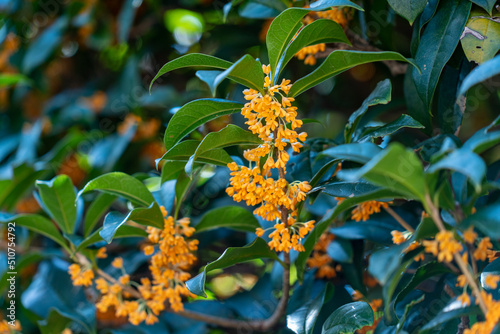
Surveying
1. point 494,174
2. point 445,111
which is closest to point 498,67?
point 445,111

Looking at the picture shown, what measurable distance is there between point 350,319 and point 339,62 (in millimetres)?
494

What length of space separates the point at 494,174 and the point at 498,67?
0.53 m

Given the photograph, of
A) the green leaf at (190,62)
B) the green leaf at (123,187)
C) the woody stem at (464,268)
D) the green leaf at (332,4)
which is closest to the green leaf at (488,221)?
the woody stem at (464,268)

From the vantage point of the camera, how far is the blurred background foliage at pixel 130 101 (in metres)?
1.40

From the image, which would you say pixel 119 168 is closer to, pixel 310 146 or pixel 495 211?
pixel 310 146

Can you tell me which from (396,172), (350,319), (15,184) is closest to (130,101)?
(15,184)

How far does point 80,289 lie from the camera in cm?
159

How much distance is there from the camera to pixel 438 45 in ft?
3.14

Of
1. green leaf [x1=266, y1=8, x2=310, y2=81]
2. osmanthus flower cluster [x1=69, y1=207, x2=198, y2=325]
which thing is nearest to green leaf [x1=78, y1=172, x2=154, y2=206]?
osmanthus flower cluster [x1=69, y1=207, x2=198, y2=325]

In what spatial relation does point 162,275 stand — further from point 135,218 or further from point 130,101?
point 130,101

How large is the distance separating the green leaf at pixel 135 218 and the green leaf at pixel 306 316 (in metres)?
0.36

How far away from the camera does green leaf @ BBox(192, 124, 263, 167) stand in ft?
2.81

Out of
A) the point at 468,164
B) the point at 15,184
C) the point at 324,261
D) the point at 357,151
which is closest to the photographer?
the point at 468,164

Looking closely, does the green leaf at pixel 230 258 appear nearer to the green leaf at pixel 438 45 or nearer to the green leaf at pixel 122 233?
the green leaf at pixel 122 233
